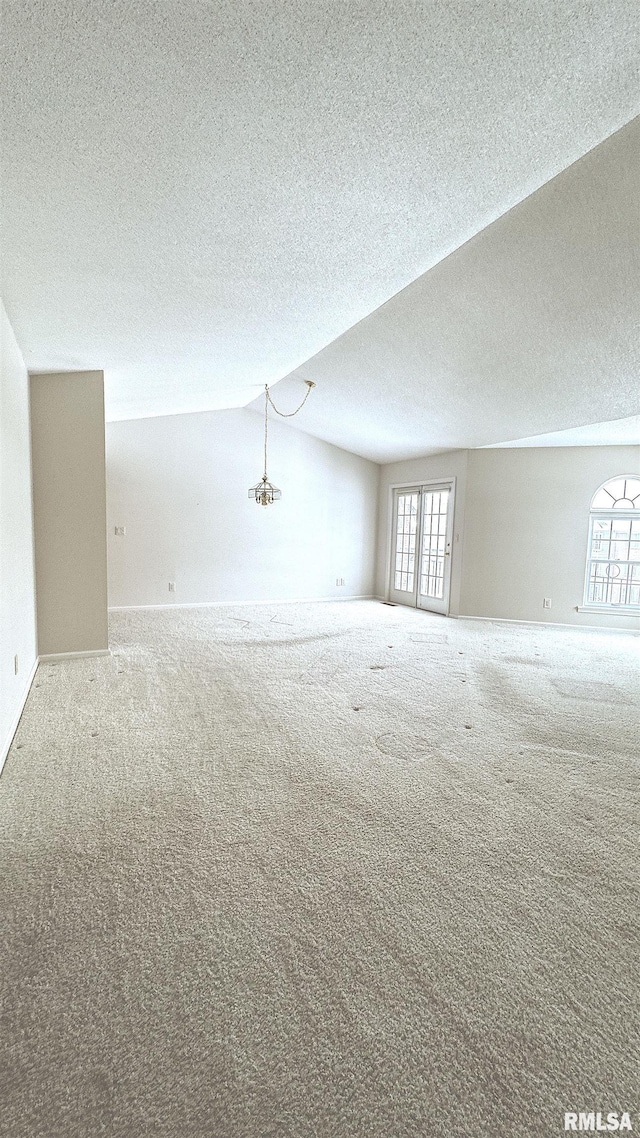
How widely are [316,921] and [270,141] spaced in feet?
8.50

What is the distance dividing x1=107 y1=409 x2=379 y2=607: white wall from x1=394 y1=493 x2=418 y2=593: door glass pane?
22.0 inches

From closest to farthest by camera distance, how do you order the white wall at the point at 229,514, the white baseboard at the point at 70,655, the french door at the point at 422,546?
the white baseboard at the point at 70,655 → the white wall at the point at 229,514 → the french door at the point at 422,546

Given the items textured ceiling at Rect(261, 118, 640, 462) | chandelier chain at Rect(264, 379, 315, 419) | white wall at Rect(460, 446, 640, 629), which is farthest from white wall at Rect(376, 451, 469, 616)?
chandelier chain at Rect(264, 379, 315, 419)

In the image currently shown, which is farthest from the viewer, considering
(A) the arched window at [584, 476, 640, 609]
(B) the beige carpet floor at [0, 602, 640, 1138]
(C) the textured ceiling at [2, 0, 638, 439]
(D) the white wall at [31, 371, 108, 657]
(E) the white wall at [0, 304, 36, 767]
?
(A) the arched window at [584, 476, 640, 609]

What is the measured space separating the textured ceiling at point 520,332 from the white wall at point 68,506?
7.95 ft

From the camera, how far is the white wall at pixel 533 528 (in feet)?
21.7

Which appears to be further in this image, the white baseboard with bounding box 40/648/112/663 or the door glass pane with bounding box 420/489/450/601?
the door glass pane with bounding box 420/489/450/601

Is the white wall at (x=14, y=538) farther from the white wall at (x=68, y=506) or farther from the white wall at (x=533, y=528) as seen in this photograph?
the white wall at (x=533, y=528)

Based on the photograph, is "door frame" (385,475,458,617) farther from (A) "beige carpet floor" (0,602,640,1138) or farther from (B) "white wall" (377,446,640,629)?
(A) "beige carpet floor" (0,602,640,1138)

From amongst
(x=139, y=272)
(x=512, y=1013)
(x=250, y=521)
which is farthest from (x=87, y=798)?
(x=250, y=521)

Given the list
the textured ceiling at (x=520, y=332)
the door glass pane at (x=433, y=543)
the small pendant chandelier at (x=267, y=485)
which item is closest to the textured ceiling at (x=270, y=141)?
the textured ceiling at (x=520, y=332)

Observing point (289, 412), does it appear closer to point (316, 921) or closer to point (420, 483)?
point (420, 483)

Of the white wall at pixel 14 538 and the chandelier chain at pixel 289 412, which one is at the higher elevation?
the chandelier chain at pixel 289 412

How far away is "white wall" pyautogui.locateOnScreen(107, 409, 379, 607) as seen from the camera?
7219 millimetres
